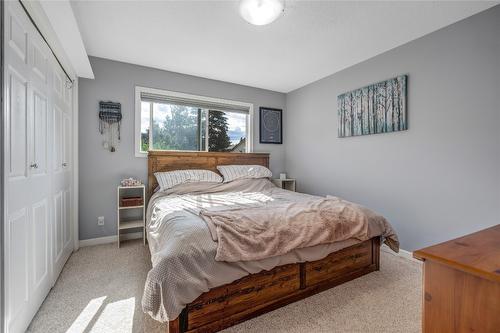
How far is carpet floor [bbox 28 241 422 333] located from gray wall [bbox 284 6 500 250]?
2.15ft

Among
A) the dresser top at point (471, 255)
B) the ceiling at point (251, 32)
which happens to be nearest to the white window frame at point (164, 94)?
the ceiling at point (251, 32)

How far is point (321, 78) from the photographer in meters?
3.72

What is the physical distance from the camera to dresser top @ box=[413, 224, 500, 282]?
0.70 meters

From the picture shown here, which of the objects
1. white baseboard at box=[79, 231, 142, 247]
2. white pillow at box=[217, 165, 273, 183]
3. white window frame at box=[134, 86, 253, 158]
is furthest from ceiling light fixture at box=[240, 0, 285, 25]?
white baseboard at box=[79, 231, 142, 247]

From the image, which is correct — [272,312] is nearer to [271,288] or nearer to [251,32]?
[271,288]

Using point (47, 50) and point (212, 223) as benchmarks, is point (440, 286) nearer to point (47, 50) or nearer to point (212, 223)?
point (212, 223)

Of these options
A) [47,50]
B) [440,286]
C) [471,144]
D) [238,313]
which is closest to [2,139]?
[47,50]

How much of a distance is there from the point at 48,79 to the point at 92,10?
0.74 metres

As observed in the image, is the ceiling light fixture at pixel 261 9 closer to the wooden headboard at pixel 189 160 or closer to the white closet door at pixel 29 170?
the white closet door at pixel 29 170

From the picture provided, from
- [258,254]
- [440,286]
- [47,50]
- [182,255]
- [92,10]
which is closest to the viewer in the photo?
[440,286]

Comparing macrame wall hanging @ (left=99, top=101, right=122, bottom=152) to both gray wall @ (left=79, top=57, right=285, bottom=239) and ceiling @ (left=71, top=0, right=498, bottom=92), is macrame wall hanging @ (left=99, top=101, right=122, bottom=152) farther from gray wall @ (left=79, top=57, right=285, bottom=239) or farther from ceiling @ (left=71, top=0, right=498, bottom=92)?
ceiling @ (left=71, top=0, right=498, bottom=92)

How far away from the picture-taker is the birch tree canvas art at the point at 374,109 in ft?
8.78

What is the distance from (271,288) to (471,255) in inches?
48.9

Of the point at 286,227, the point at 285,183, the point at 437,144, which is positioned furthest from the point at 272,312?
the point at 285,183
